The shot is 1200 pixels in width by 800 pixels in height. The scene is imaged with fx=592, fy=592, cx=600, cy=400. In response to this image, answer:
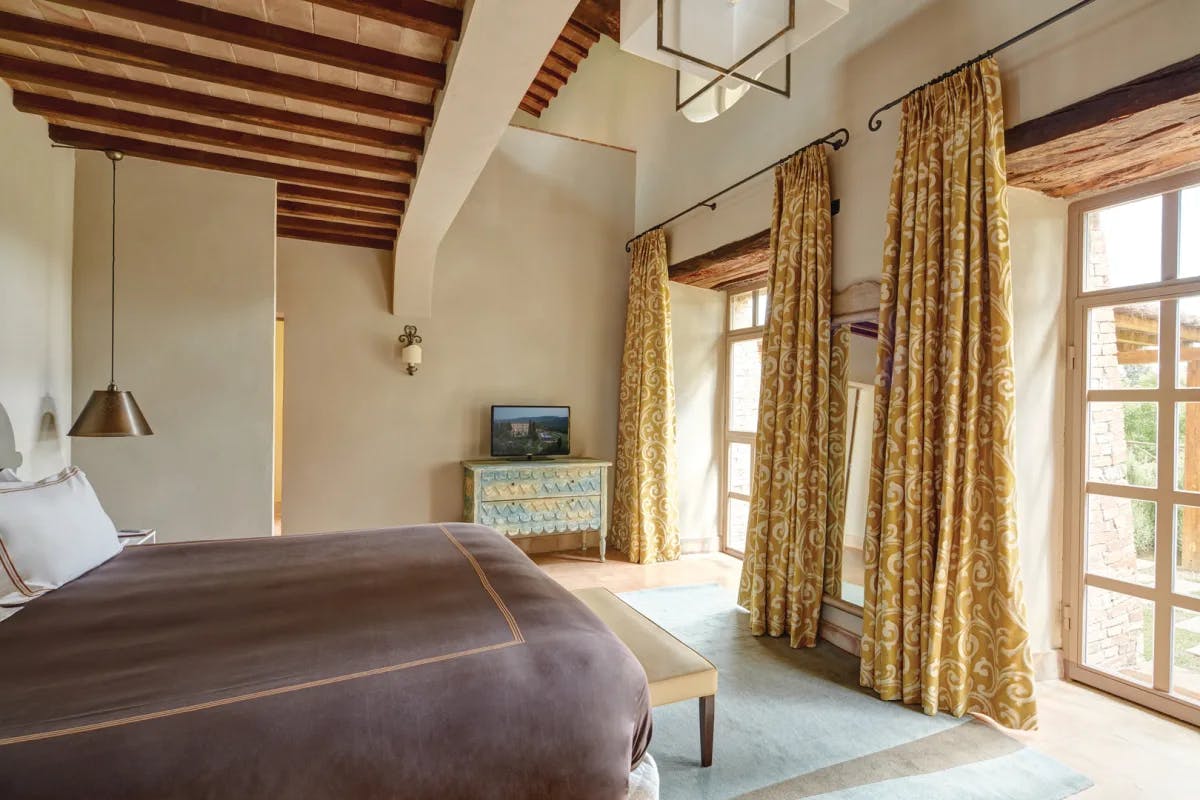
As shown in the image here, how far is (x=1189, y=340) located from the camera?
2.25 m

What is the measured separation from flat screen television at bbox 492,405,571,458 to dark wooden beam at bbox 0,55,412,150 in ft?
Result: 7.46

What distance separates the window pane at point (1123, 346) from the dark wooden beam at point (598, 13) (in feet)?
12.5

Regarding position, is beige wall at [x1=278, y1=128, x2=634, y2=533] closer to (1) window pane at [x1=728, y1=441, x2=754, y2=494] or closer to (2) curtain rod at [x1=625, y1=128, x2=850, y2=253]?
(2) curtain rod at [x1=625, y1=128, x2=850, y2=253]

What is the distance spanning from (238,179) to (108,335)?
1.08m

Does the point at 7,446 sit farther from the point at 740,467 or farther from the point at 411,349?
the point at 740,467

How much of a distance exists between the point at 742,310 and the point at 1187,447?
2.97 m

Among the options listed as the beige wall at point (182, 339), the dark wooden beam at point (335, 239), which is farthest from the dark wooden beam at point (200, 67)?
the dark wooden beam at point (335, 239)

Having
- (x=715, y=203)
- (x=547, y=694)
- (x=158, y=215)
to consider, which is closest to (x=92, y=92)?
(x=158, y=215)

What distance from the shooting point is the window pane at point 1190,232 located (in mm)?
2215

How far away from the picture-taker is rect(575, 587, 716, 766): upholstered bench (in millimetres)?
1898

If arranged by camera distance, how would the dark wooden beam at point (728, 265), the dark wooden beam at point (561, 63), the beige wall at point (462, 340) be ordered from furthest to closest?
the dark wooden beam at point (561, 63), the beige wall at point (462, 340), the dark wooden beam at point (728, 265)

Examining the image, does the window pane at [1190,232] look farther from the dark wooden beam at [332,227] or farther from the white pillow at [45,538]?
the dark wooden beam at [332,227]

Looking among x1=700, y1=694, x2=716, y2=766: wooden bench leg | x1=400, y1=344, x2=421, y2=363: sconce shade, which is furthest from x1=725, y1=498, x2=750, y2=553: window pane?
x1=700, y1=694, x2=716, y2=766: wooden bench leg

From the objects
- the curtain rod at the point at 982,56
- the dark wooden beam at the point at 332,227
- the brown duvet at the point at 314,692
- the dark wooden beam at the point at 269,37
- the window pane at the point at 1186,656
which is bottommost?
the window pane at the point at 1186,656
